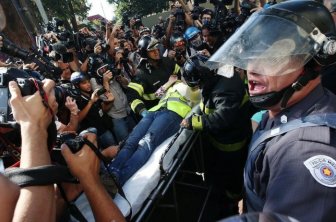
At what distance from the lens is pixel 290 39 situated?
1646mm

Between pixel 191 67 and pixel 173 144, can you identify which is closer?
pixel 173 144

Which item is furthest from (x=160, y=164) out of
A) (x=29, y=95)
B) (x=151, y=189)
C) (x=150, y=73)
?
(x=150, y=73)

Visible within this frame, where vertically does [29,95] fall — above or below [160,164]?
above

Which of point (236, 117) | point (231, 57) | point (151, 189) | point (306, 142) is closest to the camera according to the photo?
point (306, 142)

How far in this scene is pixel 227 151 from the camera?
3410 millimetres

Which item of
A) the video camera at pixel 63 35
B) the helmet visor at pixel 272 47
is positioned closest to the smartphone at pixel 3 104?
the helmet visor at pixel 272 47

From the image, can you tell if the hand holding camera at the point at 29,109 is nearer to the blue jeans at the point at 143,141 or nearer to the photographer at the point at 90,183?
the photographer at the point at 90,183

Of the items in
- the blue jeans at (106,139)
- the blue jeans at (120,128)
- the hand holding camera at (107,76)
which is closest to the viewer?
the blue jeans at (106,139)

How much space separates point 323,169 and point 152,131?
7.28 ft

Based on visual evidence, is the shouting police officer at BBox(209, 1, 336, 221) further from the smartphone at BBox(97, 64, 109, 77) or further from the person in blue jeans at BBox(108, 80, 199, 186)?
the smartphone at BBox(97, 64, 109, 77)

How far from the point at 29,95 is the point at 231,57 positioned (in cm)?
119

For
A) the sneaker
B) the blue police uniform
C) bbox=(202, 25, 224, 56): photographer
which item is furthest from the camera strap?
bbox=(202, 25, 224, 56): photographer

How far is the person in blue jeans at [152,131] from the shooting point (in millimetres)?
2854

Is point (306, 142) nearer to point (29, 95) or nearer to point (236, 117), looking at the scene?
point (29, 95)
